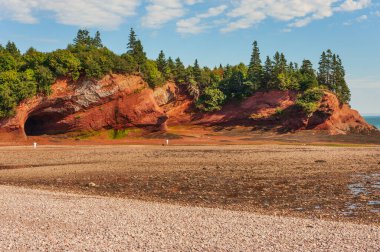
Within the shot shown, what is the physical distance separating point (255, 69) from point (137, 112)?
31.9 m

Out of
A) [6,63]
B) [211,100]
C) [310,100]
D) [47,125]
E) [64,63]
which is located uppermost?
[64,63]

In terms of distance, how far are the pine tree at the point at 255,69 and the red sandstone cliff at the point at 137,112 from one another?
2797 millimetres

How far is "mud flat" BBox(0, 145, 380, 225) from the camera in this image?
1520 centimetres

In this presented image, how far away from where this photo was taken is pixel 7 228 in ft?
36.0

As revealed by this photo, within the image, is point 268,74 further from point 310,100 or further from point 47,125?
point 47,125

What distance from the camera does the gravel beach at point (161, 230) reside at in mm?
9508

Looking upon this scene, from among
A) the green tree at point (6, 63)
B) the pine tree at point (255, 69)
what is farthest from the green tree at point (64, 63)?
the pine tree at point (255, 69)

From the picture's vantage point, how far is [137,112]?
185ft

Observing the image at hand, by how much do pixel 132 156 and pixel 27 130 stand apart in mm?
31769

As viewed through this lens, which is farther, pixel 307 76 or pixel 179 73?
pixel 179 73

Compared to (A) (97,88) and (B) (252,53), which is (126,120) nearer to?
(A) (97,88)

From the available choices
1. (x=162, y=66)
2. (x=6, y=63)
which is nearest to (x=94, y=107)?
(x=6, y=63)

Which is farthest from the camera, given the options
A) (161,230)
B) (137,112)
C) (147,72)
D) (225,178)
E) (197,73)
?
(197,73)

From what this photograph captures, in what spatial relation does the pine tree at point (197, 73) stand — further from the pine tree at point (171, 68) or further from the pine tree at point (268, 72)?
the pine tree at point (268, 72)
